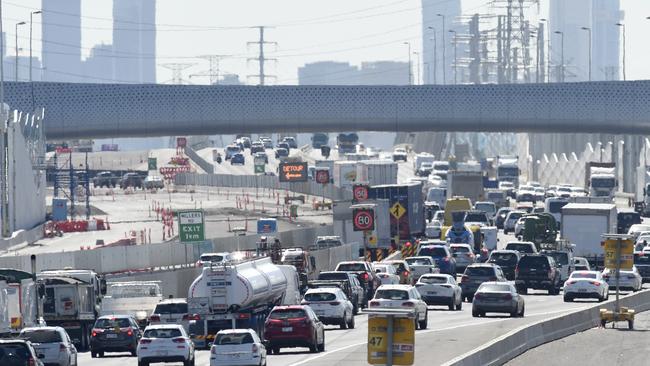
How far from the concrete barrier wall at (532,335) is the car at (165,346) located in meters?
6.13

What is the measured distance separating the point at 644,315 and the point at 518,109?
201 ft

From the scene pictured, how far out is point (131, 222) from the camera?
120 m

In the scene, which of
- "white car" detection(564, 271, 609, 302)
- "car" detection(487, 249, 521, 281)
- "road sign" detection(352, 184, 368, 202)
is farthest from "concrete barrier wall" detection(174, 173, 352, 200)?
"white car" detection(564, 271, 609, 302)

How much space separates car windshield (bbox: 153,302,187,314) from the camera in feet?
145

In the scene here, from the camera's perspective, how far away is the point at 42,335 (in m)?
36.2

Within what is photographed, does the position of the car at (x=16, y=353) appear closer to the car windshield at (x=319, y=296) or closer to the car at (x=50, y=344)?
the car at (x=50, y=344)

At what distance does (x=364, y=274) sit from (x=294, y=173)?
8290 cm

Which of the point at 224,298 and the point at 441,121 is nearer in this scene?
the point at 224,298

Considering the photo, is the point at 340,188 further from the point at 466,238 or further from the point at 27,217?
the point at 466,238

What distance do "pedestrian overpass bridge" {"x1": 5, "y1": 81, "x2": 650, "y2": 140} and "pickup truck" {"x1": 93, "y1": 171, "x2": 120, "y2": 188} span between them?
189 feet

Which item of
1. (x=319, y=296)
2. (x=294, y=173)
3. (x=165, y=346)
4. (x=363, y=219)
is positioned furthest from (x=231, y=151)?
(x=165, y=346)

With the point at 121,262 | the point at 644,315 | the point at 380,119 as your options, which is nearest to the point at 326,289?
the point at 644,315

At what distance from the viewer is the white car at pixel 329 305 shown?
→ 46.9 meters

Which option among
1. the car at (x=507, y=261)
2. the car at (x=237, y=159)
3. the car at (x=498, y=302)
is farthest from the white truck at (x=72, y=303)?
the car at (x=237, y=159)
